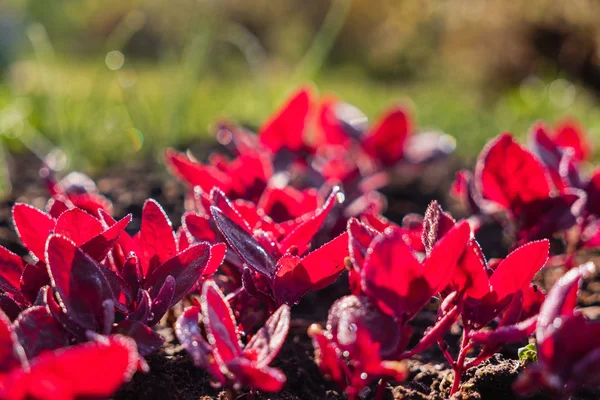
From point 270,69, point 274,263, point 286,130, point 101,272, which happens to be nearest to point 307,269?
point 274,263

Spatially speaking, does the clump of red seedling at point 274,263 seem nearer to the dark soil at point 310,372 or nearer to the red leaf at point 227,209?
the red leaf at point 227,209

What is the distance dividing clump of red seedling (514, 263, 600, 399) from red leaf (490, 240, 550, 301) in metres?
0.09

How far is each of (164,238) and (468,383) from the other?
0.52 m

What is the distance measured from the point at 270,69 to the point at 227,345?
5.78 meters

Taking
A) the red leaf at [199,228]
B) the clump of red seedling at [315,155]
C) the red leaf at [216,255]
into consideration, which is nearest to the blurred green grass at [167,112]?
the clump of red seedling at [315,155]

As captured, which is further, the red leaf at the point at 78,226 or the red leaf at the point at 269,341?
the red leaf at the point at 78,226

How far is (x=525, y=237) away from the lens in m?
1.30

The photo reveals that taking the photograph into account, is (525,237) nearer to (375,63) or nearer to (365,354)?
(365,354)

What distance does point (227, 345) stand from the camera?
0.77 m

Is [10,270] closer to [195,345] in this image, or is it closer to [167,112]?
[195,345]

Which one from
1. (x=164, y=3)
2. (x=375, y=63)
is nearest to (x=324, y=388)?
(x=375, y=63)

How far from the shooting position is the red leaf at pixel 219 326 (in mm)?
769

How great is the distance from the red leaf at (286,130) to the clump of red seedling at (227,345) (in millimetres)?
1114

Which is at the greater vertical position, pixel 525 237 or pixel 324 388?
pixel 525 237
